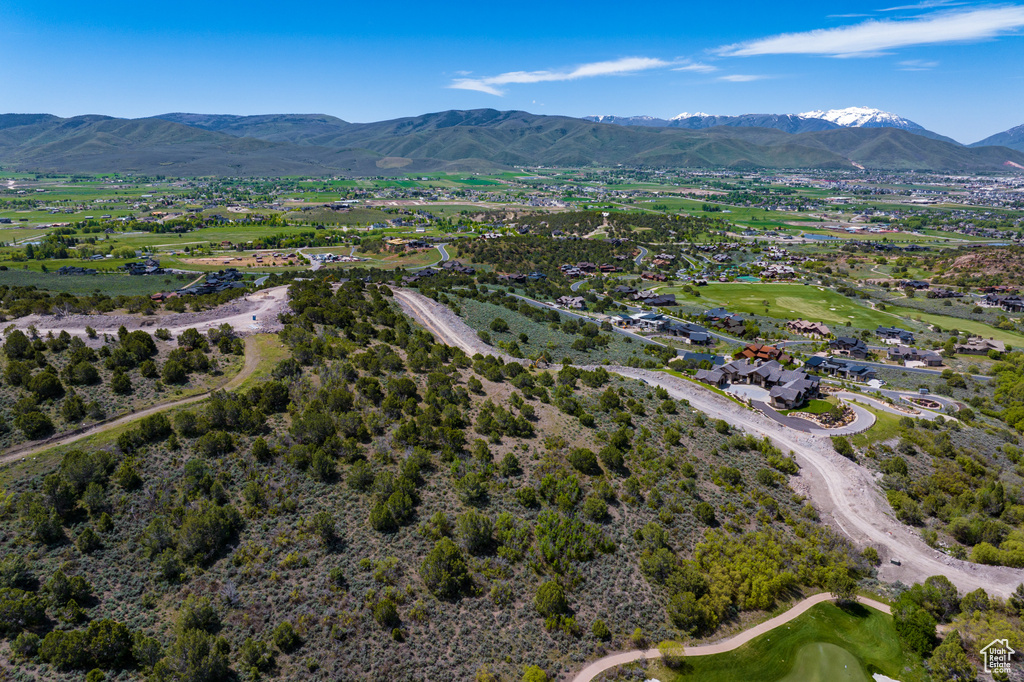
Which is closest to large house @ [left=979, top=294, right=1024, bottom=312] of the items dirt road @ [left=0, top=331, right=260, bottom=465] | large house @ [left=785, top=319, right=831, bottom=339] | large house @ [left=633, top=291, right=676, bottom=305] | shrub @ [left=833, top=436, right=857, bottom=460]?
large house @ [left=785, top=319, right=831, bottom=339]

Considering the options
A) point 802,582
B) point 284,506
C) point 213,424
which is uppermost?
point 213,424

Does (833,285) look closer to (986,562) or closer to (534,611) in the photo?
(986,562)

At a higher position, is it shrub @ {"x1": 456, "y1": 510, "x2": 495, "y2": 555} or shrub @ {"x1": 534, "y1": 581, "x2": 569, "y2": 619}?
shrub @ {"x1": 456, "y1": 510, "x2": 495, "y2": 555}

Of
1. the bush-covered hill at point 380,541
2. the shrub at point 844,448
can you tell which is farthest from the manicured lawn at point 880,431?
the bush-covered hill at point 380,541

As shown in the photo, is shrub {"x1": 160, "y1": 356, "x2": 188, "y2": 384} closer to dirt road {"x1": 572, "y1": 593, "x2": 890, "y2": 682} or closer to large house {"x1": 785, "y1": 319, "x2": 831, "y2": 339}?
dirt road {"x1": 572, "y1": 593, "x2": 890, "y2": 682}

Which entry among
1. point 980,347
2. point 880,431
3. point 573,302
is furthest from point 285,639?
point 980,347

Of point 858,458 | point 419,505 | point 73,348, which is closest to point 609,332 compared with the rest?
point 858,458
